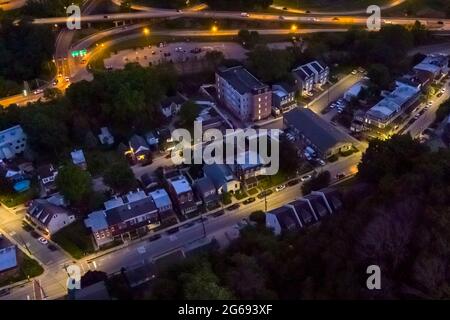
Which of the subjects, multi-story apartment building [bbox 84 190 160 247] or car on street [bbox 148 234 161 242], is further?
car on street [bbox 148 234 161 242]

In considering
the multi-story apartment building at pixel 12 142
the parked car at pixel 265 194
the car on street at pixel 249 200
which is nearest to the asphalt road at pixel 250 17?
the multi-story apartment building at pixel 12 142

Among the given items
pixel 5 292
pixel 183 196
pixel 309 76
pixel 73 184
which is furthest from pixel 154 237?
pixel 309 76

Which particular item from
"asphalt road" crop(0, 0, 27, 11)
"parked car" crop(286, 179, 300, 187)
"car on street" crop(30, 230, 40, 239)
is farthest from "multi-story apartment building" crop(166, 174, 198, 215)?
"asphalt road" crop(0, 0, 27, 11)

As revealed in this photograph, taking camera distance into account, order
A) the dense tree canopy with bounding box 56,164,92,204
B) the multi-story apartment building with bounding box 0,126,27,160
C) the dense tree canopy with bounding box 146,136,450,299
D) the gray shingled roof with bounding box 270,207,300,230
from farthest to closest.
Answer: the multi-story apartment building with bounding box 0,126,27,160
the dense tree canopy with bounding box 56,164,92,204
the gray shingled roof with bounding box 270,207,300,230
the dense tree canopy with bounding box 146,136,450,299

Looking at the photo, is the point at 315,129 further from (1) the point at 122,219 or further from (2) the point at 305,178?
(1) the point at 122,219

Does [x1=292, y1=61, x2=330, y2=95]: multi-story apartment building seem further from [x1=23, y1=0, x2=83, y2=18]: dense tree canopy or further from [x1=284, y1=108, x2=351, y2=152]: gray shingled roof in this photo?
[x1=23, y1=0, x2=83, y2=18]: dense tree canopy
